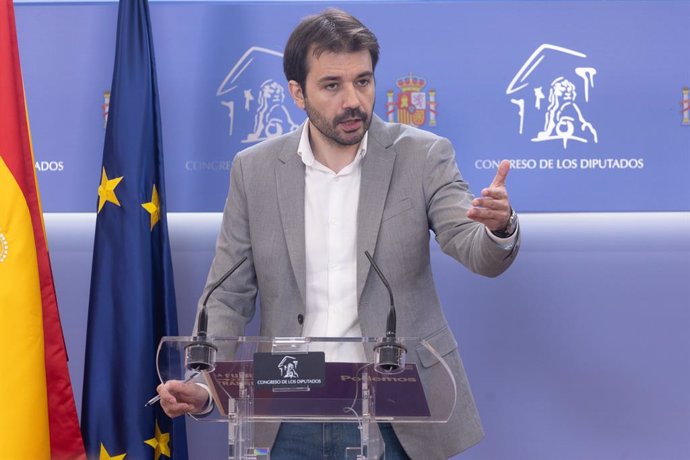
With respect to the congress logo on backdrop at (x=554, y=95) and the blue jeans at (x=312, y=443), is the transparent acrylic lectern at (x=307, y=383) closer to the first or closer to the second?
the blue jeans at (x=312, y=443)

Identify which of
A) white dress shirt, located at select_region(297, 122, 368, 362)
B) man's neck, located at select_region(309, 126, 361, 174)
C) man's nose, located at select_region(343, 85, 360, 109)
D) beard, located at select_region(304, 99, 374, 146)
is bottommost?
white dress shirt, located at select_region(297, 122, 368, 362)

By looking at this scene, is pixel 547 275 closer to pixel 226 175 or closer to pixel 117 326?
pixel 226 175

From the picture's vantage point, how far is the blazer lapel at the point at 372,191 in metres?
3.18

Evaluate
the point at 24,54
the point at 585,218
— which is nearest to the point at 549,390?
the point at 585,218

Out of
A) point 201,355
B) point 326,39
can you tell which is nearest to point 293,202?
point 326,39

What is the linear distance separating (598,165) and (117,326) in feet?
6.62

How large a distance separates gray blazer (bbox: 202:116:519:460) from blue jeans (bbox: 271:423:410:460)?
0.12ft

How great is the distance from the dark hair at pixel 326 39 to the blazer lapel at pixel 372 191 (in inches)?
10.4

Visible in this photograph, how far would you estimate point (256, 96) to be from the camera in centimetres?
418

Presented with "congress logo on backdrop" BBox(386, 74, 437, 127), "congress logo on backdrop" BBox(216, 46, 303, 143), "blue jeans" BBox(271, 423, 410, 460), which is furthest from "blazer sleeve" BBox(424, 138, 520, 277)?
"congress logo on backdrop" BBox(216, 46, 303, 143)

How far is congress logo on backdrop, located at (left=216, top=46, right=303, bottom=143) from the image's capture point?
4184 mm

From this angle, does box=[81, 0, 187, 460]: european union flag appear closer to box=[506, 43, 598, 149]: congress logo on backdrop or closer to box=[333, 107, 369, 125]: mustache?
box=[333, 107, 369, 125]: mustache

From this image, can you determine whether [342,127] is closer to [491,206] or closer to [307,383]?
[491,206]

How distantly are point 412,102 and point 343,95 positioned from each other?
85 cm
